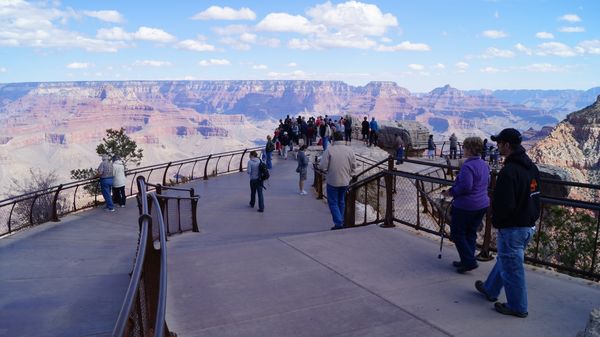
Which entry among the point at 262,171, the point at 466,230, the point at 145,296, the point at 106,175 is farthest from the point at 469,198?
the point at 106,175

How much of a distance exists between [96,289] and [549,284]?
5732 mm

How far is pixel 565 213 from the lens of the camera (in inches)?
470

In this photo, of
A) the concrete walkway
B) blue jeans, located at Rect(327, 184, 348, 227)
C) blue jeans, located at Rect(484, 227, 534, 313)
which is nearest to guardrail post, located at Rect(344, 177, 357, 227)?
blue jeans, located at Rect(327, 184, 348, 227)

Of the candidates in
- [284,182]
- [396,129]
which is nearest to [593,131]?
[396,129]

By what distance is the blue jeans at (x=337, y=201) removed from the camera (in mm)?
8203

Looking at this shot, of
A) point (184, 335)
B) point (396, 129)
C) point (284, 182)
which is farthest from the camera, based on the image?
point (396, 129)

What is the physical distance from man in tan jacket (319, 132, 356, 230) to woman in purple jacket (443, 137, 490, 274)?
293 centimetres

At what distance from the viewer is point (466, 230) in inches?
206

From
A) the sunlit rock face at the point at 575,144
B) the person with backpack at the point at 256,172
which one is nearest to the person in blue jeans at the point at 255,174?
the person with backpack at the point at 256,172

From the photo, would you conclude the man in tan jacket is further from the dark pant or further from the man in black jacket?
the dark pant

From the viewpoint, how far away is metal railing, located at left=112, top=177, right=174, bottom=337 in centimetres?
219

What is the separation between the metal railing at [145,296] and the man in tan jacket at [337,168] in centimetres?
436

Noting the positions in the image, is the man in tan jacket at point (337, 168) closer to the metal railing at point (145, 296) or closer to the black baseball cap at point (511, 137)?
the black baseball cap at point (511, 137)

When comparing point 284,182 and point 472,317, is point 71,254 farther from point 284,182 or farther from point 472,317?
point 284,182
